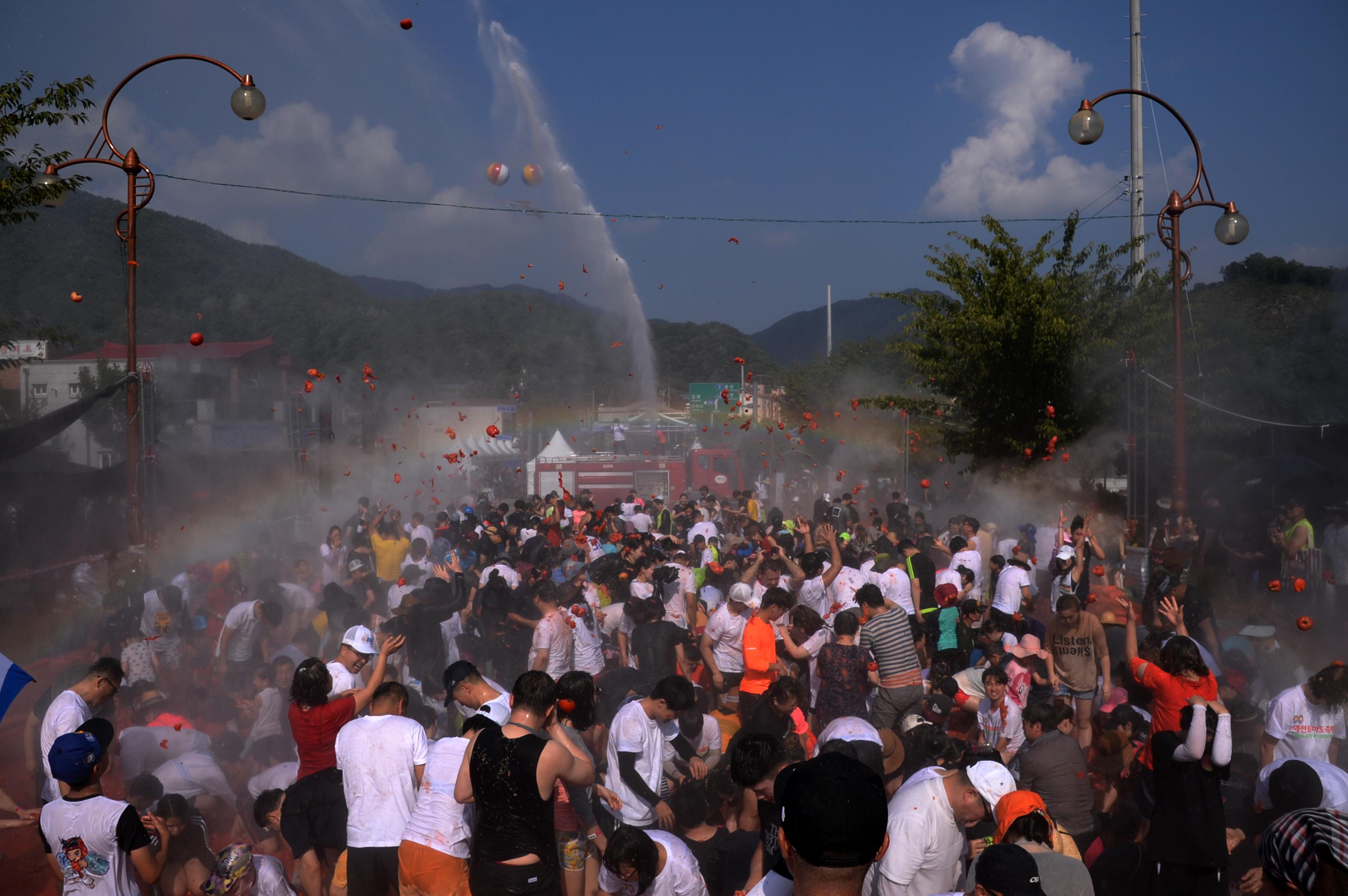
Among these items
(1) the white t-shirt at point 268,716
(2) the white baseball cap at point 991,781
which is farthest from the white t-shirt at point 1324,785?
(1) the white t-shirt at point 268,716

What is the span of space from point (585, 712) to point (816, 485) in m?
31.7

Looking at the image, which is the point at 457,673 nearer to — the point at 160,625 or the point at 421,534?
the point at 160,625

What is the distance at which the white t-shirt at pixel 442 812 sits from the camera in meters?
3.73

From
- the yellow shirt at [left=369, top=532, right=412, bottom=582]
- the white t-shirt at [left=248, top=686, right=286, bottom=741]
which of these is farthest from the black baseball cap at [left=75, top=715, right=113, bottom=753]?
the yellow shirt at [left=369, top=532, right=412, bottom=582]

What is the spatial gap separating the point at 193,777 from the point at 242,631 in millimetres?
3230

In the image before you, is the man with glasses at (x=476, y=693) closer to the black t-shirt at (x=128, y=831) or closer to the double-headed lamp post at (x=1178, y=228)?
the black t-shirt at (x=128, y=831)

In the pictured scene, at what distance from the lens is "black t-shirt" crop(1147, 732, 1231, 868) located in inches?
160

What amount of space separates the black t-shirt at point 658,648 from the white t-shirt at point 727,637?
0.30 m

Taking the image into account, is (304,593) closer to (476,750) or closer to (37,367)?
(476,750)

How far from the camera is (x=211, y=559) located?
16.1 meters

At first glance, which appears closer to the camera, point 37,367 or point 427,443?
point 37,367

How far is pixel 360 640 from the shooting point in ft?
17.5

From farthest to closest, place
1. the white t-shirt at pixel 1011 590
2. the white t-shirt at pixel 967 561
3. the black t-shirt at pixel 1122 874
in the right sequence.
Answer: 1. the white t-shirt at pixel 967 561
2. the white t-shirt at pixel 1011 590
3. the black t-shirt at pixel 1122 874

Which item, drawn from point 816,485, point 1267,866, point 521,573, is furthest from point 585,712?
point 816,485
